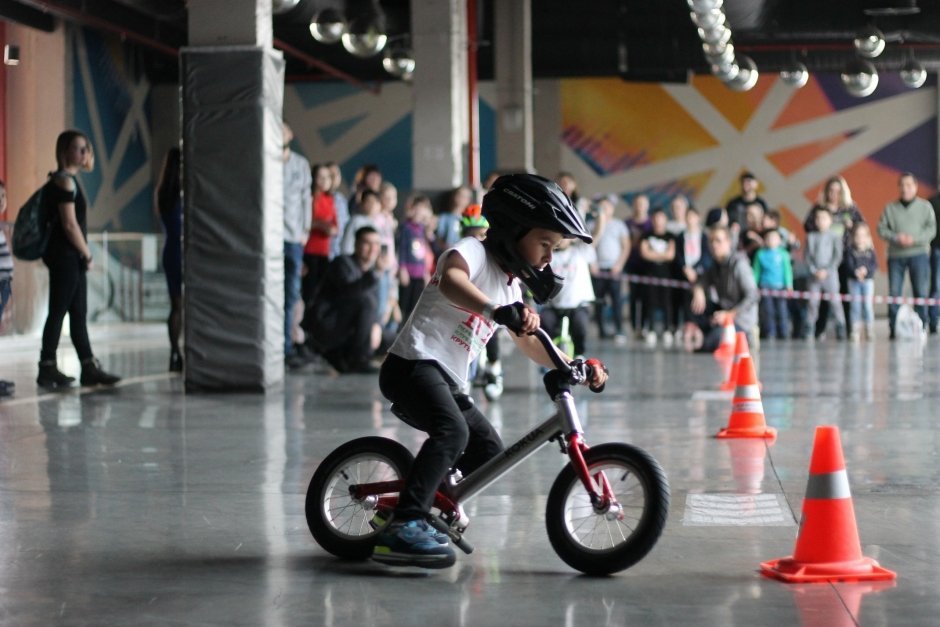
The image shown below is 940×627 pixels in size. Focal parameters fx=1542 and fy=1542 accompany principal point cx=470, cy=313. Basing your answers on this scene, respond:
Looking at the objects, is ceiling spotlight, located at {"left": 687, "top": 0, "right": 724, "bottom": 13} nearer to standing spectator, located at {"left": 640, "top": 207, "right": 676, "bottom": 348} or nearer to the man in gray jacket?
the man in gray jacket

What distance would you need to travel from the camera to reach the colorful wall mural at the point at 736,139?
1142 inches

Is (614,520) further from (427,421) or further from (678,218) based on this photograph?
(678,218)

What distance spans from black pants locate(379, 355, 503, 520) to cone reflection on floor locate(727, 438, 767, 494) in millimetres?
2177

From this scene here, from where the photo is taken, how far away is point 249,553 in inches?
222

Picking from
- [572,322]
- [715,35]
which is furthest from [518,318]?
[715,35]

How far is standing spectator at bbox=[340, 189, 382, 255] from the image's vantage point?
14.2 m

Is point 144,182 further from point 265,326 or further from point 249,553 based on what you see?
point 249,553

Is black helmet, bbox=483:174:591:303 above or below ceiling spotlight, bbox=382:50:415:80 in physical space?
below

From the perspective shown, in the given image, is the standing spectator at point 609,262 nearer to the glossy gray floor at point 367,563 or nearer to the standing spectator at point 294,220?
the standing spectator at point 294,220

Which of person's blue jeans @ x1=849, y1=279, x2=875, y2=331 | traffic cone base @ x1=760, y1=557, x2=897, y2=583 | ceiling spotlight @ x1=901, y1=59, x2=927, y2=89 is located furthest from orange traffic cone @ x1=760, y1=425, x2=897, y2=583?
ceiling spotlight @ x1=901, y1=59, x2=927, y2=89

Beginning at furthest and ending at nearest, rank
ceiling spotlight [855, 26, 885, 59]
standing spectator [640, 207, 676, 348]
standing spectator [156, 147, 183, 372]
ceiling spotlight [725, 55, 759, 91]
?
1. standing spectator [640, 207, 676, 348]
2. ceiling spotlight [725, 55, 759, 91]
3. ceiling spotlight [855, 26, 885, 59]
4. standing spectator [156, 147, 183, 372]

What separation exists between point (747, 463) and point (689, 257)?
12.3m

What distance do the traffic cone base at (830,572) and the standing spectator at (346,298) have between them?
836cm

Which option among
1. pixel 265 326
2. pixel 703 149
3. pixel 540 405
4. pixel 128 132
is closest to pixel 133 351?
pixel 265 326
